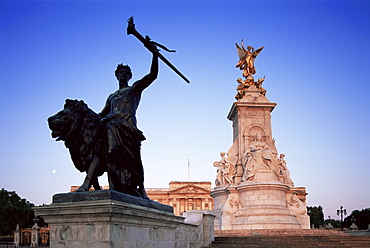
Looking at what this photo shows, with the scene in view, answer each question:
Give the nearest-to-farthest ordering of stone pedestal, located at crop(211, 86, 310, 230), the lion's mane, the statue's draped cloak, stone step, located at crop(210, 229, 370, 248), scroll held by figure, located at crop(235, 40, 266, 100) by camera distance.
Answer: the lion's mane
the statue's draped cloak
stone step, located at crop(210, 229, 370, 248)
stone pedestal, located at crop(211, 86, 310, 230)
scroll held by figure, located at crop(235, 40, 266, 100)

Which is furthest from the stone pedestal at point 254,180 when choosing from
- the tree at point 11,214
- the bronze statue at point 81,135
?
the tree at point 11,214

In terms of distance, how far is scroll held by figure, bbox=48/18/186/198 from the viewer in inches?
235

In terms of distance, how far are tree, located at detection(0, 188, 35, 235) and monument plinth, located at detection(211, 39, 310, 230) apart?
140ft

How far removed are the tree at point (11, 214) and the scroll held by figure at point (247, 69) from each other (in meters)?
43.5

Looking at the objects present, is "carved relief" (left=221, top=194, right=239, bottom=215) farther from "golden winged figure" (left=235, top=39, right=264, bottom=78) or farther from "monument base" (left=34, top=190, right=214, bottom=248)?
"monument base" (left=34, top=190, right=214, bottom=248)

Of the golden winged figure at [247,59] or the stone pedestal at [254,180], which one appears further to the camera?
the golden winged figure at [247,59]

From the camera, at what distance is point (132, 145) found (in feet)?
21.5

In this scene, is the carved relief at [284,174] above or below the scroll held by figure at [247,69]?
below

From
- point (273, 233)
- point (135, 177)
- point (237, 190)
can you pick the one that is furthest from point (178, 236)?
point (237, 190)

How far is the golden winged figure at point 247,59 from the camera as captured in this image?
31781 mm

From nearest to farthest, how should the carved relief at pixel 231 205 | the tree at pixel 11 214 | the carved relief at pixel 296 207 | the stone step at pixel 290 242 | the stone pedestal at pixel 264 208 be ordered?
the stone step at pixel 290 242, the stone pedestal at pixel 264 208, the carved relief at pixel 231 205, the carved relief at pixel 296 207, the tree at pixel 11 214

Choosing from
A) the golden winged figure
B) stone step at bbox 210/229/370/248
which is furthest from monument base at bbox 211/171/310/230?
the golden winged figure

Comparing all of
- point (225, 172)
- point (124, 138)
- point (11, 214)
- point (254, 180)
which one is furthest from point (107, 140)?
point (11, 214)

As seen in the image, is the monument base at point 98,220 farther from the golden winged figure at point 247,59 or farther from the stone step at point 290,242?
the golden winged figure at point 247,59
